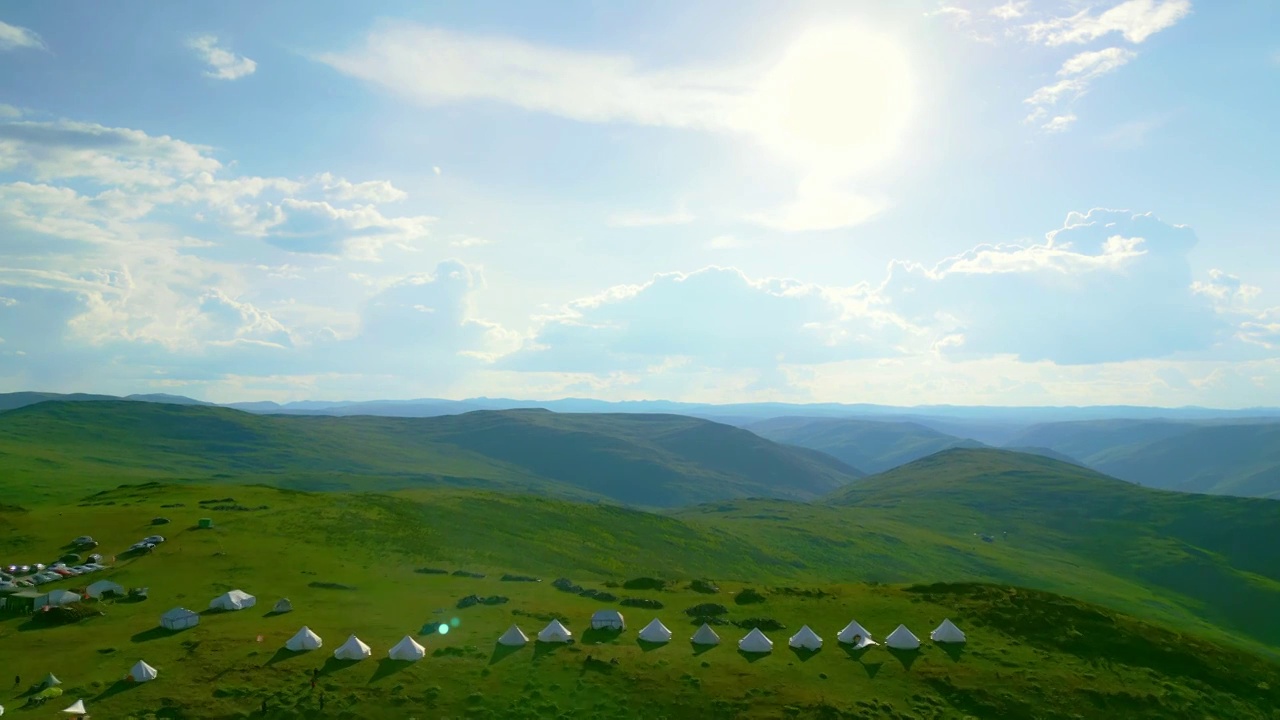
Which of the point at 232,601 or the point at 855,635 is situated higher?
the point at 232,601

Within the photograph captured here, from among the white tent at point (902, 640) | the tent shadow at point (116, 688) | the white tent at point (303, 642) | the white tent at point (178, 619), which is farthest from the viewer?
the white tent at point (902, 640)

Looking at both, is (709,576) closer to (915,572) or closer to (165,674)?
(915,572)

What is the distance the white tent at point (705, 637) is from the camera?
7225 cm

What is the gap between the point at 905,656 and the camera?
70562 millimetres


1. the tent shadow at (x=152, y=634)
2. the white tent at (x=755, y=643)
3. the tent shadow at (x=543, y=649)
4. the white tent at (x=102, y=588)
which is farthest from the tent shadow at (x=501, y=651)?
the white tent at (x=102, y=588)

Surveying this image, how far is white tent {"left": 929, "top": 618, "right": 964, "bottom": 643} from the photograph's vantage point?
7456 cm

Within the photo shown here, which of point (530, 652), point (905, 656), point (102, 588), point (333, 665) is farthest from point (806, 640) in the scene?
point (102, 588)

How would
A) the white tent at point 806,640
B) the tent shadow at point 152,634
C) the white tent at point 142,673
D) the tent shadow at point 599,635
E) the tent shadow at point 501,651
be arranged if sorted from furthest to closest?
the white tent at point 806,640
the tent shadow at point 599,635
the tent shadow at point 152,634
the tent shadow at point 501,651
the white tent at point 142,673

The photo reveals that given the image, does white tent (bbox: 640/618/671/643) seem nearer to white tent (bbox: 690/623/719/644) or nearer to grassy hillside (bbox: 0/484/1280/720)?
grassy hillside (bbox: 0/484/1280/720)

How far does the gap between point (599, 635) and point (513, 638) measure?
27.0 feet

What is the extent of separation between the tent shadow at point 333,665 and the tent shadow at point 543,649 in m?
14.6

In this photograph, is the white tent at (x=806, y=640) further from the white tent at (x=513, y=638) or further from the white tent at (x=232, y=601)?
the white tent at (x=232, y=601)

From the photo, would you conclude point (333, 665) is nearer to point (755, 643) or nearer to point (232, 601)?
point (232, 601)

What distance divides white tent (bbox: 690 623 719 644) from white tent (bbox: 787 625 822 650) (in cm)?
695
